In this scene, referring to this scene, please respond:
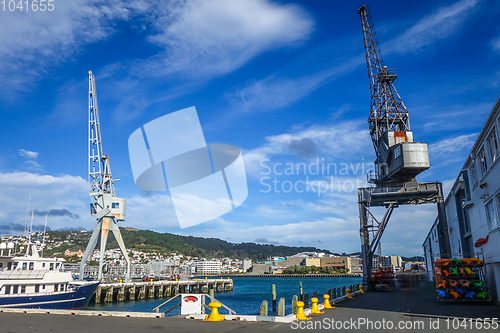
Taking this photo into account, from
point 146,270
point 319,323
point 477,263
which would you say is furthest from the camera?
point 146,270

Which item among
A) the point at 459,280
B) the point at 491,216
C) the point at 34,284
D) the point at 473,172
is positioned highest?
the point at 473,172

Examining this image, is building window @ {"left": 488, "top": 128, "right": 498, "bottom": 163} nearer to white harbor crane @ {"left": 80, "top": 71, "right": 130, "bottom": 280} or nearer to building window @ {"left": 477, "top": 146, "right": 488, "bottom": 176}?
building window @ {"left": 477, "top": 146, "right": 488, "bottom": 176}

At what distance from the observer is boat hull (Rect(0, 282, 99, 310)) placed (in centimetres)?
2964

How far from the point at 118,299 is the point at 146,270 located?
8575 cm

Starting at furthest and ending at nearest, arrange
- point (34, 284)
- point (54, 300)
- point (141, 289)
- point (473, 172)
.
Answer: point (141, 289)
point (54, 300)
point (34, 284)
point (473, 172)

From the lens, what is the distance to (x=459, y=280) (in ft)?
71.8

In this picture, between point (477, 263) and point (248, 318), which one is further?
point (477, 263)

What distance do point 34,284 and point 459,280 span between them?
3497 cm

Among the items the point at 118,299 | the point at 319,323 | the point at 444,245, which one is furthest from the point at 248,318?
the point at 118,299

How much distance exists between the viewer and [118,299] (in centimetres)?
5694

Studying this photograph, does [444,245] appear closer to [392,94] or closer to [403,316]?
[392,94]

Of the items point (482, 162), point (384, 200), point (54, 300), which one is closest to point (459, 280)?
point (482, 162)

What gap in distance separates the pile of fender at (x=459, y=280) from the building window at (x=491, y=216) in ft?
8.30

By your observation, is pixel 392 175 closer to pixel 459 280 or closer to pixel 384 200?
pixel 384 200
